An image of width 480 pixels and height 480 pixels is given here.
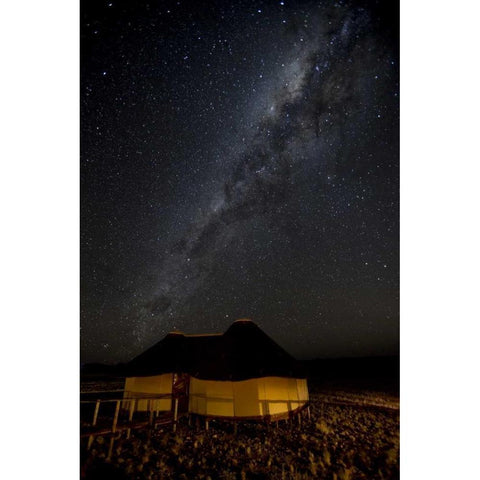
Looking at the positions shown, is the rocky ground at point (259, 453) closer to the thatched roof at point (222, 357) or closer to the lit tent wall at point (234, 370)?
the lit tent wall at point (234, 370)

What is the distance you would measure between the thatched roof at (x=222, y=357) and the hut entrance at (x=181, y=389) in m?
0.31

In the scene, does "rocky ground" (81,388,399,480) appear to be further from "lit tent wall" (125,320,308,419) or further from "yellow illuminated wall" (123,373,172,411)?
"yellow illuminated wall" (123,373,172,411)

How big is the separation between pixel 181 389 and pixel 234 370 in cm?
110

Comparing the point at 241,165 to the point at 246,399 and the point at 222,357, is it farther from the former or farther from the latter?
the point at 246,399

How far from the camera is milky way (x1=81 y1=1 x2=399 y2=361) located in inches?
95.2

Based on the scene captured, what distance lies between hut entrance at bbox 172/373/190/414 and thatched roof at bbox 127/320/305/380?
12.0 inches

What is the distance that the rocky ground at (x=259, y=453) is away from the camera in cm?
214

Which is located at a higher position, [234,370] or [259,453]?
[234,370]

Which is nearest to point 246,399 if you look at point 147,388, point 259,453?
point 259,453

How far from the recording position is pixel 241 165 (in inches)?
101
